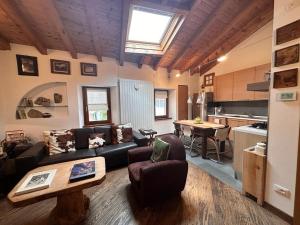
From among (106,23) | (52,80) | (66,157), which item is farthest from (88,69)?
(66,157)

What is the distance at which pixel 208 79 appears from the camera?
5824mm

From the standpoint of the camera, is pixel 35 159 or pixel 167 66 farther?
pixel 167 66

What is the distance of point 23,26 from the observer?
99.2 inches

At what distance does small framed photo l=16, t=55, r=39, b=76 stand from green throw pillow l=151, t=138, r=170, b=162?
314cm

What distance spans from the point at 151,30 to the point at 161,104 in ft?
9.02

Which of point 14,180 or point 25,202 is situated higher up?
point 25,202

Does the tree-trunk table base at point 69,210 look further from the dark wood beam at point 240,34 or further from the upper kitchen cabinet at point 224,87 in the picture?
the upper kitchen cabinet at point 224,87

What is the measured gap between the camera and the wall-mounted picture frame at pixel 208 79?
5621 mm

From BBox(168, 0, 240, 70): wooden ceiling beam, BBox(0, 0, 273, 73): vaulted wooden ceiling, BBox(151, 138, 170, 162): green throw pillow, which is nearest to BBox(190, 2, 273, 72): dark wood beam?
BBox(0, 0, 273, 73): vaulted wooden ceiling

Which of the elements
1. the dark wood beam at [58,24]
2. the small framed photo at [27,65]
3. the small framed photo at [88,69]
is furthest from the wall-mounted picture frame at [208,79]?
the small framed photo at [27,65]

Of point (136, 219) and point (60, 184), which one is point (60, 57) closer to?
point (60, 184)

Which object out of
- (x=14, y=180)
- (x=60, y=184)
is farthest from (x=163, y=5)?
(x=14, y=180)

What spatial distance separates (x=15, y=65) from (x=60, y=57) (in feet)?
2.85

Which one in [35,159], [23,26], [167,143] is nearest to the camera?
[167,143]
